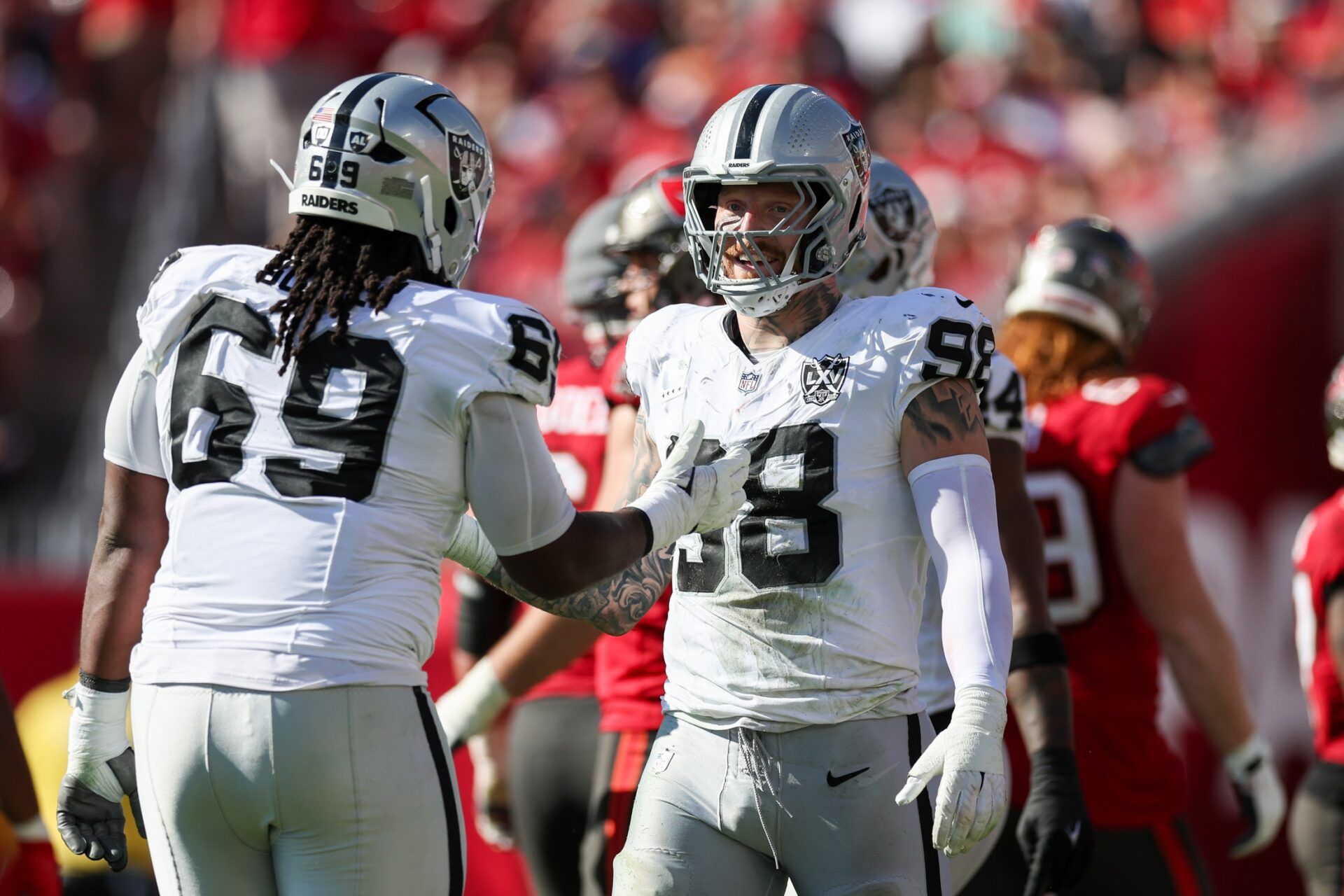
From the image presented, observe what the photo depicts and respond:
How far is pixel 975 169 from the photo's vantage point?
9531 millimetres

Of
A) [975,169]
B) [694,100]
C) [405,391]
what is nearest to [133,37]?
[694,100]

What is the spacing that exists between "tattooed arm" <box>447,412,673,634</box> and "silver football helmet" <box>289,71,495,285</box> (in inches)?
20.1

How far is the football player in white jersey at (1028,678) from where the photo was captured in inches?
142

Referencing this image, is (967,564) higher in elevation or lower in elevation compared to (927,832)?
higher

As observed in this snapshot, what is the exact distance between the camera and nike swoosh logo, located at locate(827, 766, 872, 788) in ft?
9.73

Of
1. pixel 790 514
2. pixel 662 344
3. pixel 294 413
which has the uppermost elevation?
pixel 662 344

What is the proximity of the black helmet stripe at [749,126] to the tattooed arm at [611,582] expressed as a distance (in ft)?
1.78

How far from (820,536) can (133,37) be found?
8700 mm

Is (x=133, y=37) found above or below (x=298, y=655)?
above

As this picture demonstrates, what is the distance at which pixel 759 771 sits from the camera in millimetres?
2986

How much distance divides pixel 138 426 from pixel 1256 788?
297 cm

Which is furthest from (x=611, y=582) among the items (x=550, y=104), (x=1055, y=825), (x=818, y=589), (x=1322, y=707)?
(x=550, y=104)

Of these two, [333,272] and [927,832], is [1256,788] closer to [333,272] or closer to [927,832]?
[927,832]

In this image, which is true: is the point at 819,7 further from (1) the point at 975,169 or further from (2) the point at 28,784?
(2) the point at 28,784
